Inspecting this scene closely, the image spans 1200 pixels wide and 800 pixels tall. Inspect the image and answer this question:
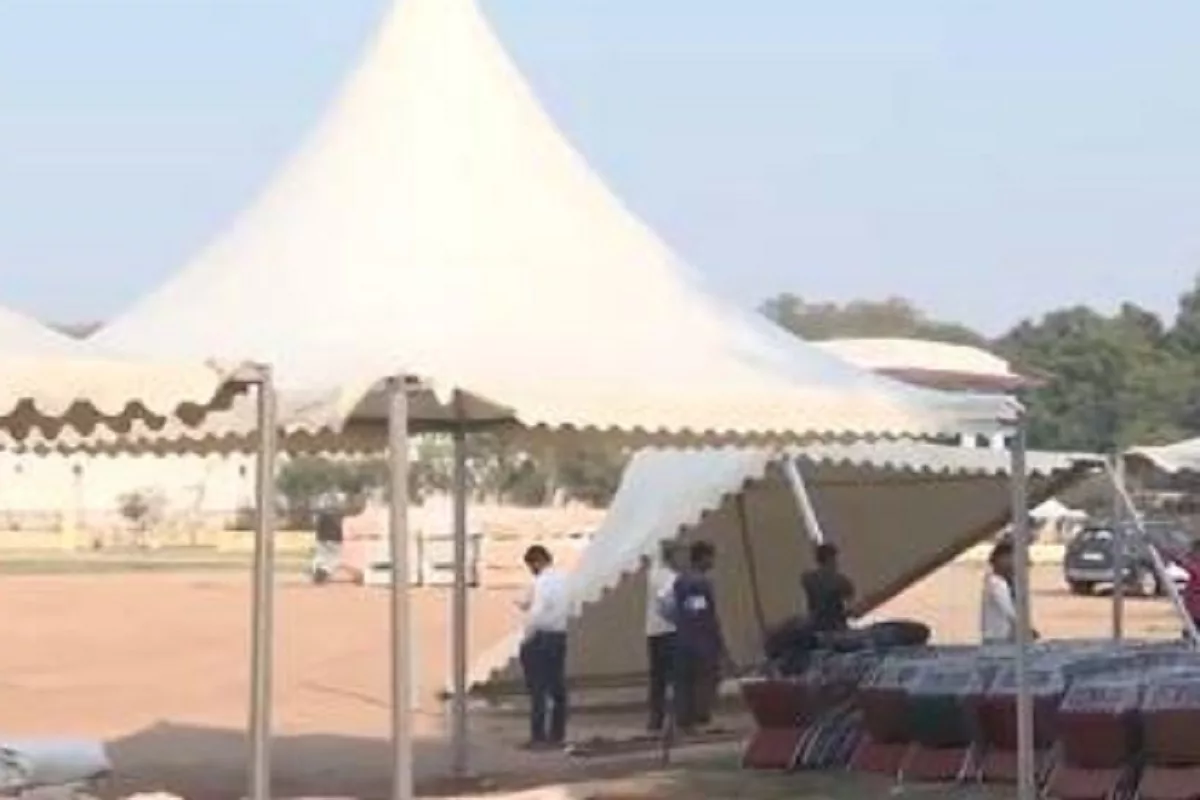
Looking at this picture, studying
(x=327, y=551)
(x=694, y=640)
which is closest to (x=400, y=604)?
(x=694, y=640)

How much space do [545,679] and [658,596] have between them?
1.08m

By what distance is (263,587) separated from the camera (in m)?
11.5

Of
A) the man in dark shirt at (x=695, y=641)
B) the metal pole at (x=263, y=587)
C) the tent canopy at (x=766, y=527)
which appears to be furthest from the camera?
the tent canopy at (x=766, y=527)

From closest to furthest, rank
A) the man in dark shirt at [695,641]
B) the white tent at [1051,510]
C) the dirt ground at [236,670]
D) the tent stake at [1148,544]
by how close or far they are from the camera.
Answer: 1. the tent stake at [1148,544]
2. the dirt ground at [236,670]
3. the man in dark shirt at [695,641]
4. the white tent at [1051,510]

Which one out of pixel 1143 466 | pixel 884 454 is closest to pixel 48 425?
pixel 1143 466

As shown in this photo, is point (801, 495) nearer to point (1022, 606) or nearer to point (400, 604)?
point (1022, 606)

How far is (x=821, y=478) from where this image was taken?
75.2 ft

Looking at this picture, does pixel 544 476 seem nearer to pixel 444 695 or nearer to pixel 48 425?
pixel 444 695

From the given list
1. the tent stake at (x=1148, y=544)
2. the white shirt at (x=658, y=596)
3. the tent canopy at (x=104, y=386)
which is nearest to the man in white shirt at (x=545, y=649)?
the white shirt at (x=658, y=596)

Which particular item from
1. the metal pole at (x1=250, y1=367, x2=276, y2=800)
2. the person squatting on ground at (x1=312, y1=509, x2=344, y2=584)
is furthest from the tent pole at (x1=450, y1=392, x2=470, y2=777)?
the person squatting on ground at (x1=312, y1=509, x2=344, y2=584)

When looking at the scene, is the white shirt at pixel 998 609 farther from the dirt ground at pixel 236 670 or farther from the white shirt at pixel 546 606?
the white shirt at pixel 546 606

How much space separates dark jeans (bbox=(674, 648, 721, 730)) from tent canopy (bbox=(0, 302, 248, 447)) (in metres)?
9.37

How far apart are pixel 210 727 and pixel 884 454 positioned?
589 cm

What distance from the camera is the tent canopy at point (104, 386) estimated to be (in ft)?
35.9
